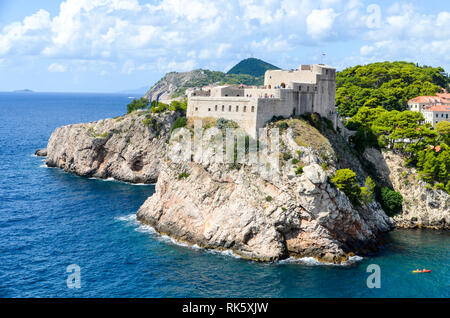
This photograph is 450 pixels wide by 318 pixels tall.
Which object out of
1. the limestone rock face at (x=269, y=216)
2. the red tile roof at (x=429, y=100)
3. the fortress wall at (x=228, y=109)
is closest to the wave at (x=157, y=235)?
the limestone rock face at (x=269, y=216)

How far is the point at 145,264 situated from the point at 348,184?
2859cm

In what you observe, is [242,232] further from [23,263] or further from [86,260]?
[23,263]

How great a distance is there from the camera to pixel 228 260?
5047 centimetres

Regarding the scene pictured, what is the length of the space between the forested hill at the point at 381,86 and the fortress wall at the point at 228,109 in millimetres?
39675

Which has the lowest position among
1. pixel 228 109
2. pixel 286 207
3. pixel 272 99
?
pixel 286 207

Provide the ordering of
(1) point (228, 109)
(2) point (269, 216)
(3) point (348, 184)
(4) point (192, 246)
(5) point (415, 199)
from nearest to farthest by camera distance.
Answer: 1. (2) point (269, 216)
2. (4) point (192, 246)
3. (3) point (348, 184)
4. (1) point (228, 109)
5. (5) point (415, 199)

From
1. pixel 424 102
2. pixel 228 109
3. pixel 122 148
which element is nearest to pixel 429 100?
pixel 424 102

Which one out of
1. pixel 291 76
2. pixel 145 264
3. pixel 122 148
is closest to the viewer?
pixel 145 264

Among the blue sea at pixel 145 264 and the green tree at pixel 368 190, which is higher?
the green tree at pixel 368 190

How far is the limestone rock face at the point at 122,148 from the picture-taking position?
87750mm

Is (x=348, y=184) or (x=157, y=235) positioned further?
(x=157, y=235)

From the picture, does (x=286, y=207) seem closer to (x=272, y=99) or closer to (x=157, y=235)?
(x=272, y=99)

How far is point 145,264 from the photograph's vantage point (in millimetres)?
49125

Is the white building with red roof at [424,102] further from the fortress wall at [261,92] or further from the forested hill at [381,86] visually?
the fortress wall at [261,92]
